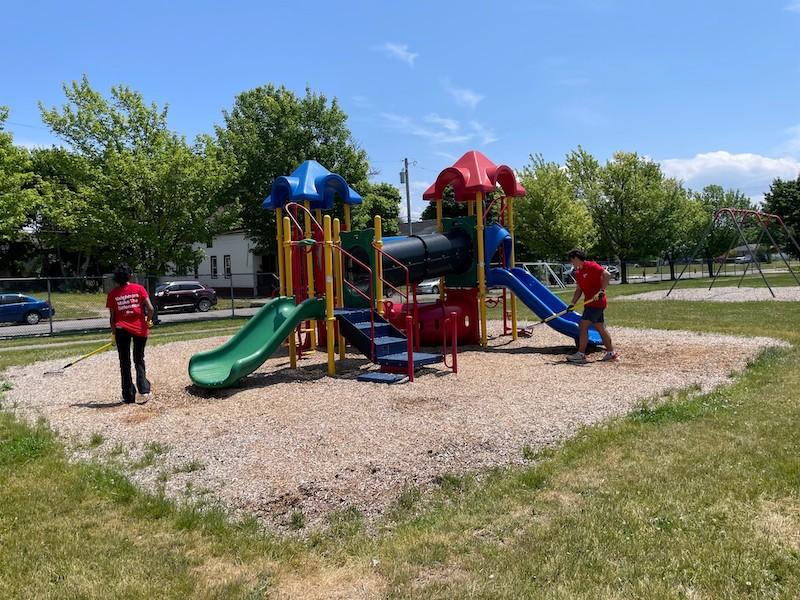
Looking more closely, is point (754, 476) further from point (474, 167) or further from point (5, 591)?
point (474, 167)

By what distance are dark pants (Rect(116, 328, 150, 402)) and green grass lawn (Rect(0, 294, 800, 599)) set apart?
2.30 metres

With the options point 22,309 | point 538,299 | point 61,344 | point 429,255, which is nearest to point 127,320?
point 429,255

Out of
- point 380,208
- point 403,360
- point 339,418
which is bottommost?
point 339,418

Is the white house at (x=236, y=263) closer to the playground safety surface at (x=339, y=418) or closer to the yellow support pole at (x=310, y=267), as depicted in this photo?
the yellow support pole at (x=310, y=267)

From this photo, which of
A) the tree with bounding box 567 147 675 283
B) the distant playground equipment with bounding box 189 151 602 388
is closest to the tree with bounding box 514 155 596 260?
the tree with bounding box 567 147 675 283

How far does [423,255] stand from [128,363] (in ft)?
17.9

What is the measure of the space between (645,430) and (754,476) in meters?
1.30

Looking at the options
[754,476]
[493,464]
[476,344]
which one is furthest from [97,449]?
[476,344]

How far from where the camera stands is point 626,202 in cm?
4231

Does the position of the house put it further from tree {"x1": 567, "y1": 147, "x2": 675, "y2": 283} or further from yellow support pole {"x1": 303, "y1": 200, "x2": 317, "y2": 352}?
yellow support pole {"x1": 303, "y1": 200, "x2": 317, "y2": 352}

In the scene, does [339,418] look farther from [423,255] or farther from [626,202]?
[626,202]

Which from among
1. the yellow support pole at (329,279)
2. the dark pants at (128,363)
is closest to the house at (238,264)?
the yellow support pole at (329,279)

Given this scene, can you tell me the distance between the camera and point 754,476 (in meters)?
4.31

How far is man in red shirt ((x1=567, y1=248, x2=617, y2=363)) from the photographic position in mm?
9922
